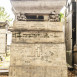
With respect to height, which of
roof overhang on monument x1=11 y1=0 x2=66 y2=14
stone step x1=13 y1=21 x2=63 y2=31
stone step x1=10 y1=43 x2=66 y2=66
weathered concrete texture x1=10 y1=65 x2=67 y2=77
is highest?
roof overhang on monument x1=11 y1=0 x2=66 y2=14

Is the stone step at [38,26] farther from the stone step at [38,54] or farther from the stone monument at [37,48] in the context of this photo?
the stone step at [38,54]

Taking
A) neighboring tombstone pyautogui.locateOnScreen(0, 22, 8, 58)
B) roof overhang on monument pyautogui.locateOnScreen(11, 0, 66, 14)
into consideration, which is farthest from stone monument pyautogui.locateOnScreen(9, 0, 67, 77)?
neighboring tombstone pyautogui.locateOnScreen(0, 22, 8, 58)

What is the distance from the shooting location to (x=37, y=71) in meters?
4.30

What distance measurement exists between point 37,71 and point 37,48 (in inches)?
43.0

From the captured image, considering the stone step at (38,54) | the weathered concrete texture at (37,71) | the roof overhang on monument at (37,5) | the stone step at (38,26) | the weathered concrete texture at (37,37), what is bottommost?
the weathered concrete texture at (37,71)

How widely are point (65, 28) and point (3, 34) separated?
895 cm

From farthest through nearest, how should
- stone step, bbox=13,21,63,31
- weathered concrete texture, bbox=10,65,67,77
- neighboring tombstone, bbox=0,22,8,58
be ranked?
1. neighboring tombstone, bbox=0,22,8,58
2. stone step, bbox=13,21,63,31
3. weathered concrete texture, bbox=10,65,67,77

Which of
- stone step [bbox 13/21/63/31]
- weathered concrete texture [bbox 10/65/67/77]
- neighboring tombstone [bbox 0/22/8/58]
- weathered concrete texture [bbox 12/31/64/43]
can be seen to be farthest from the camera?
neighboring tombstone [bbox 0/22/8/58]

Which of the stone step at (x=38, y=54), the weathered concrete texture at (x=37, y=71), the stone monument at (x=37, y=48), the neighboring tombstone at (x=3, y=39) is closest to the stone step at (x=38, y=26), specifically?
the stone monument at (x=37, y=48)

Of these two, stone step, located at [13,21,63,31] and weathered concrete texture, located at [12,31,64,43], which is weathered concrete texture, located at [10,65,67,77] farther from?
stone step, located at [13,21,63,31]

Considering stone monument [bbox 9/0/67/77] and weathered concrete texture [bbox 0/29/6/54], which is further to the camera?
weathered concrete texture [bbox 0/29/6/54]

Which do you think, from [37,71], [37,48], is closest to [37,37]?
[37,48]

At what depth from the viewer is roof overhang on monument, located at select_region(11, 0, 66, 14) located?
469cm

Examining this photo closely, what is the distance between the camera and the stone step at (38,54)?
4375 mm
